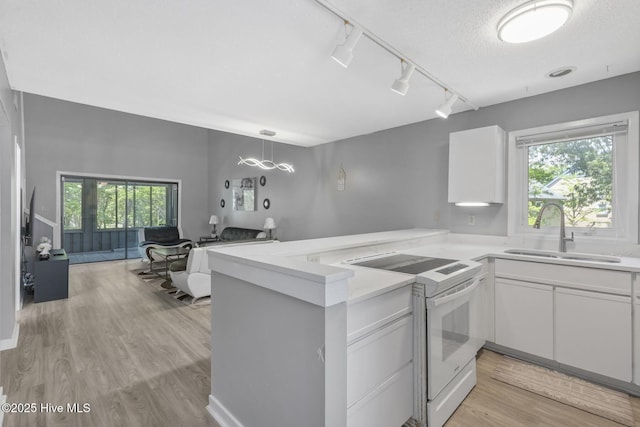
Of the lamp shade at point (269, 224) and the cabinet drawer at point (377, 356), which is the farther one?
the lamp shade at point (269, 224)

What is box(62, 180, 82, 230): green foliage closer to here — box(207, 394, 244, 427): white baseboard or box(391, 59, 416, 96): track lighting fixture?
box(207, 394, 244, 427): white baseboard

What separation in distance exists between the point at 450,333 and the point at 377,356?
2.07 ft

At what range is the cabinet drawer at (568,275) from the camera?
209 centimetres

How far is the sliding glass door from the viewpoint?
22.6 feet

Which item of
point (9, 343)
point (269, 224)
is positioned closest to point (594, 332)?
point (9, 343)

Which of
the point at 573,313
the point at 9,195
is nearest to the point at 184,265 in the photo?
the point at 9,195

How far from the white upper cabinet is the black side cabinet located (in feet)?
17.1

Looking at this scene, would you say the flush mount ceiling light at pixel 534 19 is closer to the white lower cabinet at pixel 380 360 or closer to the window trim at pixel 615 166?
the window trim at pixel 615 166

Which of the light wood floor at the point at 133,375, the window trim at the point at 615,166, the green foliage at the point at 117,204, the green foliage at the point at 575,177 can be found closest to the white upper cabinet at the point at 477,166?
the window trim at the point at 615,166

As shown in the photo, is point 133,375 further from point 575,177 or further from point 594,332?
point 575,177

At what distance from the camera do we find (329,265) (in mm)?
1719

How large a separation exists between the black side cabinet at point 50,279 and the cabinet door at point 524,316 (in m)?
5.36


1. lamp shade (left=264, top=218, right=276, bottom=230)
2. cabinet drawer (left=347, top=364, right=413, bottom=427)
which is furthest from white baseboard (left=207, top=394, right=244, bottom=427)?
lamp shade (left=264, top=218, right=276, bottom=230)

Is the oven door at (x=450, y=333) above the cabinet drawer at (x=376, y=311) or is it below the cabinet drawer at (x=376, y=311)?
below
